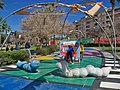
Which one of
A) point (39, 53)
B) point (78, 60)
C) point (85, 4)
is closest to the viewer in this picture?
point (85, 4)

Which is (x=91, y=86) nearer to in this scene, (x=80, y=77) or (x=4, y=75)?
(x=80, y=77)

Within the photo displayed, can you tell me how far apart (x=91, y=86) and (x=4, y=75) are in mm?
5289

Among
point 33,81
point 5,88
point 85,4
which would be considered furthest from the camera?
point 85,4

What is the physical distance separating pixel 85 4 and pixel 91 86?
715 centimetres

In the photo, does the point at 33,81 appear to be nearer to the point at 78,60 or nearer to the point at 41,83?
the point at 41,83

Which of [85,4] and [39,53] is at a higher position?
[85,4]

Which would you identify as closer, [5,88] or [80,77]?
[5,88]

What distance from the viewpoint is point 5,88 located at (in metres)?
8.22

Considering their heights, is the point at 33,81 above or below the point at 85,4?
below

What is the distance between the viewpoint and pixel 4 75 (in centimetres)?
1090

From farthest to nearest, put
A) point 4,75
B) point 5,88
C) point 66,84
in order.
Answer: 1. point 4,75
2. point 66,84
3. point 5,88

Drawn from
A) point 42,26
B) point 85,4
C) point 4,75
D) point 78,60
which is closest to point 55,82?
point 4,75

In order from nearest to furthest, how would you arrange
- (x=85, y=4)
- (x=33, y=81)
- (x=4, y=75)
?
(x=33, y=81) < (x=4, y=75) < (x=85, y=4)

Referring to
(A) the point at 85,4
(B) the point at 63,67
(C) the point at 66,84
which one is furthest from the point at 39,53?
(C) the point at 66,84
